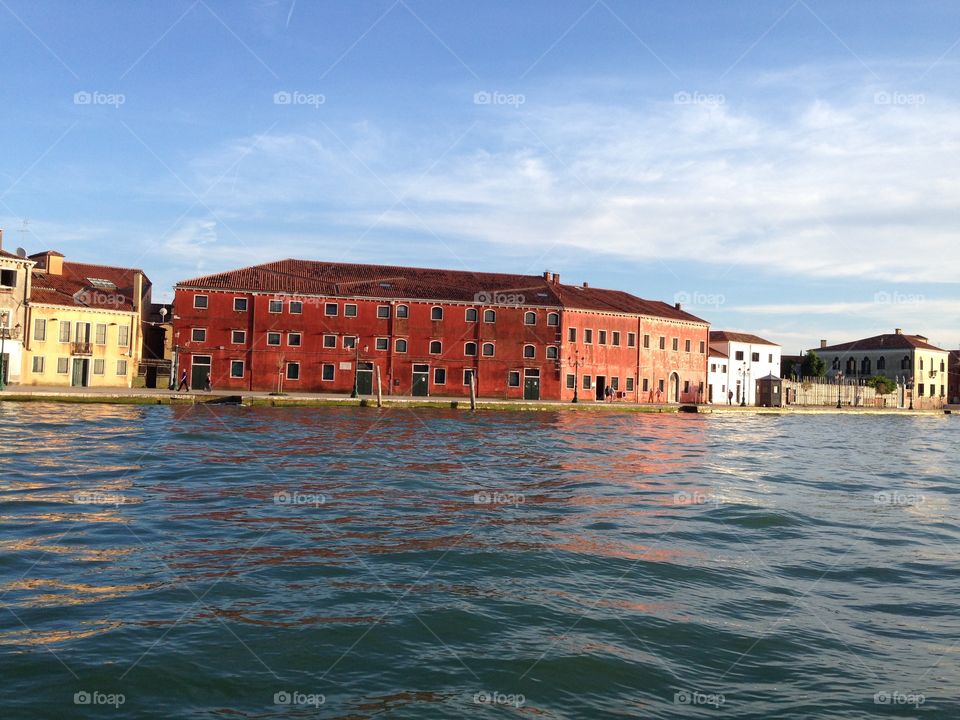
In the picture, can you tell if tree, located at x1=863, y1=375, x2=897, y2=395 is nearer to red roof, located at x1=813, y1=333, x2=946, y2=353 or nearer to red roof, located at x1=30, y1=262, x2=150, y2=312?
red roof, located at x1=813, y1=333, x2=946, y2=353

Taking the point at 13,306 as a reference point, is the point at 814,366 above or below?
below

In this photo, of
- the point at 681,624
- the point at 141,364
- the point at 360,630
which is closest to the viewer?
the point at 360,630

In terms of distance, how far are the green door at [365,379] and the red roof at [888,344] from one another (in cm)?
5831

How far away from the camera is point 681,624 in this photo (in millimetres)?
6820

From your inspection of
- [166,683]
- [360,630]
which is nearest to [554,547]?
[360,630]

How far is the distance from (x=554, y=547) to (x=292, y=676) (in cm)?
455

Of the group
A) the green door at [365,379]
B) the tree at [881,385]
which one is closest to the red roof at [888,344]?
the tree at [881,385]

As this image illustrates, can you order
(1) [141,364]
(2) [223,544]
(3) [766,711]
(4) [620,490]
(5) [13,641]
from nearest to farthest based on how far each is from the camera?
(3) [766,711], (5) [13,641], (2) [223,544], (4) [620,490], (1) [141,364]

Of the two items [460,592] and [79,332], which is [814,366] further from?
Result: [460,592]

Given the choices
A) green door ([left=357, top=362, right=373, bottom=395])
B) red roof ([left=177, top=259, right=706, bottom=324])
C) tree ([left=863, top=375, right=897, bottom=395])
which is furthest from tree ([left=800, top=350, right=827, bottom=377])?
green door ([left=357, top=362, right=373, bottom=395])

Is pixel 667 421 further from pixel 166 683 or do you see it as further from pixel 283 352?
pixel 166 683

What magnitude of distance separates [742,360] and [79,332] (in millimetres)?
47624

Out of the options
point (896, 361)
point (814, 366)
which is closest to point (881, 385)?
point (814, 366)

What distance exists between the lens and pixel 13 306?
127 ft
